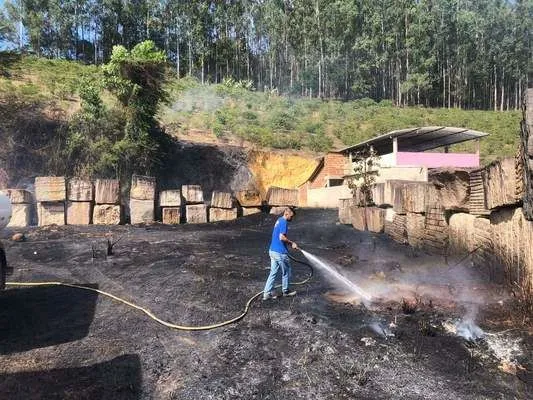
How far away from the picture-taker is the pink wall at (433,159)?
20547 mm

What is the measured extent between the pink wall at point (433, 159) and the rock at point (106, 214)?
39.5 ft

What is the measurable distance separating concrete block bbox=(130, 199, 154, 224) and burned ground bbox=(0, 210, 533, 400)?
6203 millimetres

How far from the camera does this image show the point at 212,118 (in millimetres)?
32625

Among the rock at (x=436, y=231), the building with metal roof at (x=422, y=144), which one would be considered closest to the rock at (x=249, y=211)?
the building with metal roof at (x=422, y=144)

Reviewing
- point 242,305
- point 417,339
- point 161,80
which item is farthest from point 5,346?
point 161,80

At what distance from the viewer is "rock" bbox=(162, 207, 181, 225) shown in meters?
15.9

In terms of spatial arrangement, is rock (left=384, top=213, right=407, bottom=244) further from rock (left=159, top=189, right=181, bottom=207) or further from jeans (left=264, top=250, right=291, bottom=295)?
rock (left=159, top=189, right=181, bottom=207)

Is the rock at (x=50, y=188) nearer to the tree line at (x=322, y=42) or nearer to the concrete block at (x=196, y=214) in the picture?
the concrete block at (x=196, y=214)

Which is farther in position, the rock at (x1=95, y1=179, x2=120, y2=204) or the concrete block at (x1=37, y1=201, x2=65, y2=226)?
the rock at (x1=95, y1=179, x2=120, y2=204)

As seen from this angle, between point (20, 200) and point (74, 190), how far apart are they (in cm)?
190

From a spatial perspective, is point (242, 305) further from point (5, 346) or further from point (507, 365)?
point (507, 365)

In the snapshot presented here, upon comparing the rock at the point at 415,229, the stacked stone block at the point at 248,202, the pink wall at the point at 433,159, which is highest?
the pink wall at the point at 433,159

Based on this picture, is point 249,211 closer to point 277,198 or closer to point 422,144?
point 277,198

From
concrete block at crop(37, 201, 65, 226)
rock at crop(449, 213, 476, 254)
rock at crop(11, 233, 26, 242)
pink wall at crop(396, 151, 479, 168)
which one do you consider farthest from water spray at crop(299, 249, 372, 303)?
pink wall at crop(396, 151, 479, 168)
